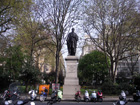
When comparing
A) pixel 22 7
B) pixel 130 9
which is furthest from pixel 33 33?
pixel 130 9

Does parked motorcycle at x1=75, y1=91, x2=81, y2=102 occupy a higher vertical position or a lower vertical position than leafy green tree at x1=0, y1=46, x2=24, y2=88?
lower

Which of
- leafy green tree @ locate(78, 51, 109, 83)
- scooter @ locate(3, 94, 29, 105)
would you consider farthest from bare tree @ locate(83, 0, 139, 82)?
leafy green tree @ locate(78, 51, 109, 83)

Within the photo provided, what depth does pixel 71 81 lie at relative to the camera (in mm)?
15891

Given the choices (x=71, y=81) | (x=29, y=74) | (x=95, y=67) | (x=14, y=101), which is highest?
(x=95, y=67)

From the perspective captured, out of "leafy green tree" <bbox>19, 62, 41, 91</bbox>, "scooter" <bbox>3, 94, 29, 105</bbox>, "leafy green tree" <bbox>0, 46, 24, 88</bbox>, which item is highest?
"leafy green tree" <bbox>0, 46, 24, 88</bbox>

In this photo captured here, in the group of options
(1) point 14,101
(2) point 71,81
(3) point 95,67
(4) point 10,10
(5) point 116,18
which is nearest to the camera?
(1) point 14,101

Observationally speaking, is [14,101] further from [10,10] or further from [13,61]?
[13,61]

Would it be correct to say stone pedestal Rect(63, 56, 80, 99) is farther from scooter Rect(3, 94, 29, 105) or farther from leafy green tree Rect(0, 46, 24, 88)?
leafy green tree Rect(0, 46, 24, 88)

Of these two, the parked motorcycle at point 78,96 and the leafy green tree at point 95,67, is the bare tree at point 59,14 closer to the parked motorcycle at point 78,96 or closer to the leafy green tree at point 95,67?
the parked motorcycle at point 78,96

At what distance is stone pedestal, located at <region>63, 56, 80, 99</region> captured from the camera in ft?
51.3

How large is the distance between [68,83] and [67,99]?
149 centimetres

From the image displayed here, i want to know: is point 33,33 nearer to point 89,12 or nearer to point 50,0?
point 50,0

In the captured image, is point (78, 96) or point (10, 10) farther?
point (10, 10)

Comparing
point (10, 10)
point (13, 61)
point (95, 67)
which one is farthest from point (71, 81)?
point (95, 67)
